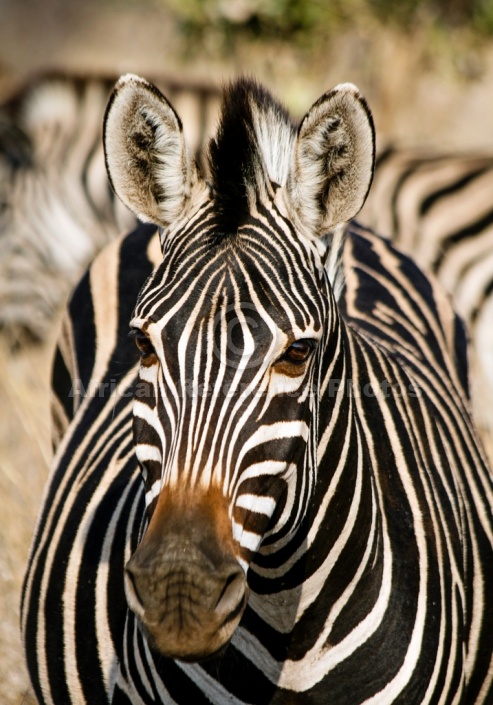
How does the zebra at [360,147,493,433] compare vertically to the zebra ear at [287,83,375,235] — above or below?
above

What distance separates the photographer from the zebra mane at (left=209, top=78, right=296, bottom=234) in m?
2.81

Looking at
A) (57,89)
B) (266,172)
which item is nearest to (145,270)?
(266,172)

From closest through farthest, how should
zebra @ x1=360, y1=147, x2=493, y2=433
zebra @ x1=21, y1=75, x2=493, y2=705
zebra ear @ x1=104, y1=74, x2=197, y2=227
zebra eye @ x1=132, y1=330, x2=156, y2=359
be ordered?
zebra @ x1=21, y1=75, x2=493, y2=705
zebra eye @ x1=132, y1=330, x2=156, y2=359
zebra ear @ x1=104, y1=74, x2=197, y2=227
zebra @ x1=360, y1=147, x2=493, y2=433

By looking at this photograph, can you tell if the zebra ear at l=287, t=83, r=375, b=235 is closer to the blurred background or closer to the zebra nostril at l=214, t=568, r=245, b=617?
the zebra nostril at l=214, t=568, r=245, b=617

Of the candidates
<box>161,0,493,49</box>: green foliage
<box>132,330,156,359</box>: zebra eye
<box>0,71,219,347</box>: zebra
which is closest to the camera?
<box>132,330,156,359</box>: zebra eye

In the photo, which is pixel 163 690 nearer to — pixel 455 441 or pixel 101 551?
pixel 101 551

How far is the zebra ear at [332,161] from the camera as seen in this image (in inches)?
110

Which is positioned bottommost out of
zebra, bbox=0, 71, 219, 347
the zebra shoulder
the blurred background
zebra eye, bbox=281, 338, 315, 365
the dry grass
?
the dry grass

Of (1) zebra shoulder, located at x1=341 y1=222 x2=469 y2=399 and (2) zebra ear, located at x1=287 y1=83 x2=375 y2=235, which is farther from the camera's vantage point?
(1) zebra shoulder, located at x1=341 y1=222 x2=469 y2=399

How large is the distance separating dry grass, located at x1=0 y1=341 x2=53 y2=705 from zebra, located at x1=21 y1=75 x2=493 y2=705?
4.58ft

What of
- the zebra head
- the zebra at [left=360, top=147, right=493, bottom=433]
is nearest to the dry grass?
the zebra head

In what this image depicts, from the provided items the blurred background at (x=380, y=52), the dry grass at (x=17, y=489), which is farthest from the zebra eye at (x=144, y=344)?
the blurred background at (x=380, y=52)

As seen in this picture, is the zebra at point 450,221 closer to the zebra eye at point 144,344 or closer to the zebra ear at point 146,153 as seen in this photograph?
the zebra ear at point 146,153

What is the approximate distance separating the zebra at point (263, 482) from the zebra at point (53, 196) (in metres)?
7.00
